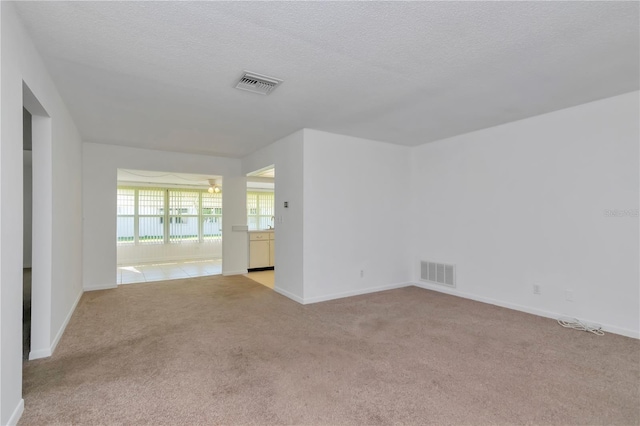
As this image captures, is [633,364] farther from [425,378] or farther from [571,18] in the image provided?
[571,18]

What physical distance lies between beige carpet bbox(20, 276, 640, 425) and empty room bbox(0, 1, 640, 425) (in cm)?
2

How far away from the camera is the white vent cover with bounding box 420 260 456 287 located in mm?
4869

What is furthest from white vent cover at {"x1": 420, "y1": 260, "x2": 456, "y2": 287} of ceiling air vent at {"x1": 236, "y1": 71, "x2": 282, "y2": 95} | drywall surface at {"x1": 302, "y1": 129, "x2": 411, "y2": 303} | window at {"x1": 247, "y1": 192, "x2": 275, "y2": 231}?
window at {"x1": 247, "y1": 192, "x2": 275, "y2": 231}

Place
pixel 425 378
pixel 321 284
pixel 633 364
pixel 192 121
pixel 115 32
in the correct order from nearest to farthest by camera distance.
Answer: pixel 115 32 < pixel 425 378 < pixel 633 364 < pixel 192 121 < pixel 321 284

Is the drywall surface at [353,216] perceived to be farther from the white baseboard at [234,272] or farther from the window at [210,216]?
the window at [210,216]

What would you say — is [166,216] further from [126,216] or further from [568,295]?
[568,295]

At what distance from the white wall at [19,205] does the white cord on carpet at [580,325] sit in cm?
467

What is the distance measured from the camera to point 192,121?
4023 millimetres

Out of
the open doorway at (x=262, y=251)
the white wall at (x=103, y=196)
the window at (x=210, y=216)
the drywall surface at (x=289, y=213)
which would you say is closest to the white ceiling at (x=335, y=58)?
the drywall surface at (x=289, y=213)

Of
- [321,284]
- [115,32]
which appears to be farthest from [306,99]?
[321,284]

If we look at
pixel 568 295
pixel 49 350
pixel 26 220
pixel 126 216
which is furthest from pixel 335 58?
pixel 126 216

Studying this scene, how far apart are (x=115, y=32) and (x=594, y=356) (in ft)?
14.5

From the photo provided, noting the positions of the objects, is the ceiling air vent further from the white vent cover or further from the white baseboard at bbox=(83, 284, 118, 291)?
the white baseboard at bbox=(83, 284, 118, 291)

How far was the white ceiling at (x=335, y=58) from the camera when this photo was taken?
1916 mm
